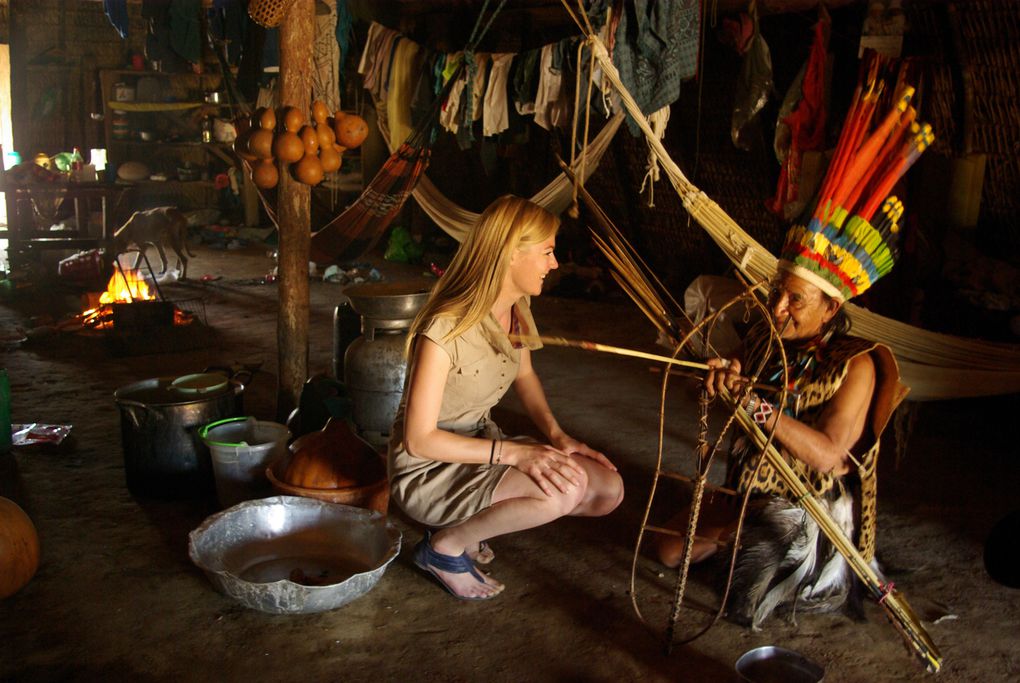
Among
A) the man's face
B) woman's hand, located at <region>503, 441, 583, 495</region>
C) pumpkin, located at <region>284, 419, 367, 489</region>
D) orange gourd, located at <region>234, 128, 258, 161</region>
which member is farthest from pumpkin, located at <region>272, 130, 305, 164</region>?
the man's face

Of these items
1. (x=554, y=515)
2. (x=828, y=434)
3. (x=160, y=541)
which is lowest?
(x=160, y=541)

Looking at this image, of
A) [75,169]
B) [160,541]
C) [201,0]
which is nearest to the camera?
[160,541]

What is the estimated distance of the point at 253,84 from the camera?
521cm

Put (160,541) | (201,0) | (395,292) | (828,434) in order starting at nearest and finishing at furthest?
(828,434)
(160,541)
(395,292)
(201,0)

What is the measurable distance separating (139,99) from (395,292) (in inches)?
377

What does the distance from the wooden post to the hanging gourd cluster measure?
75 mm

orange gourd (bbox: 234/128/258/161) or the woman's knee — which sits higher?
orange gourd (bbox: 234/128/258/161)

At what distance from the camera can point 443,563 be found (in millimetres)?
2559

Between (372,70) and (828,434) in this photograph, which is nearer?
(828,434)

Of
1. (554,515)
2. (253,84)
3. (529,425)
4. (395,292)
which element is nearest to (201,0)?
(253,84)

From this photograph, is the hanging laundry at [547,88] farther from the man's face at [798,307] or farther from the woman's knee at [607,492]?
the woman's knee at [607,492]

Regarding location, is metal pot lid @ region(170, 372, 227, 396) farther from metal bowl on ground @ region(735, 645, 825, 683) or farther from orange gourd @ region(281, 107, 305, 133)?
metal bowl on ground @ region(735, 645, 825, 683)

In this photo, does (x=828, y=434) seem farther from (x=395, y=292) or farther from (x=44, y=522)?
(x=44, y=522)

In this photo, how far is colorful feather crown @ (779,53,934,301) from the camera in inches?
86.3
